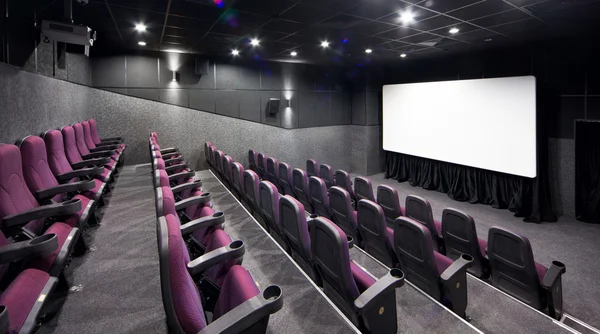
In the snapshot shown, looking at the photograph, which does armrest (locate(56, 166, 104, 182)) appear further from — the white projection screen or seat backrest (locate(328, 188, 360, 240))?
the white projection screen

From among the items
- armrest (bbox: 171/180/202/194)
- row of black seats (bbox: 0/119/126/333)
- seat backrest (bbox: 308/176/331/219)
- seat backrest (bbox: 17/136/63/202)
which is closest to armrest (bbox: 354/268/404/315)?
row of black seats (bbox: 0/119/126/333)

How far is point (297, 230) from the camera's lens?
1.73 meters

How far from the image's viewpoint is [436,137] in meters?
5.73

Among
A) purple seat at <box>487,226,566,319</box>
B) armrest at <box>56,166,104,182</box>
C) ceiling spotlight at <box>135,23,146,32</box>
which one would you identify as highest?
ceiling spotlight at <box>135,23,146,32</box>

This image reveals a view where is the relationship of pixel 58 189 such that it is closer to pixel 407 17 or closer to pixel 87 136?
pixel 87 136

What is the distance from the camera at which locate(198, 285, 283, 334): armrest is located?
86cm

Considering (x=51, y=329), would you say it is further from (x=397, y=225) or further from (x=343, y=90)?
(x=343, y=90)

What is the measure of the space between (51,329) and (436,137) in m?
5.82

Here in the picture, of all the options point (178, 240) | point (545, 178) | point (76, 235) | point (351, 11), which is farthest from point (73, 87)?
point (545, 178)

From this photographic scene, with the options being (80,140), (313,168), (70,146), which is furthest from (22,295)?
(313,168)

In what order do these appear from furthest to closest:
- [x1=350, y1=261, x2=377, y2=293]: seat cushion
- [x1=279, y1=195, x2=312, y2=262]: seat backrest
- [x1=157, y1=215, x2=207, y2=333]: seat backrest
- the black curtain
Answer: the black curtain
[x1=279, y1=195, x2=312, y2=262]: seat backrest
[x1=350, y1=261, x2=377, y2=293]: seat cushion
[x1=157, y1=215, x2=207, y2=333]: seat backrest

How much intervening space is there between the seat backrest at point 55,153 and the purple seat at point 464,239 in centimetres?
307

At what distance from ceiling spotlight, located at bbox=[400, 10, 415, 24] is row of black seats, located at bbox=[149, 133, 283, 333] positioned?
2.78 m

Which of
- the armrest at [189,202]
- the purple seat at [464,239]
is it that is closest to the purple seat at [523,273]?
the purple seat at [464,239]
